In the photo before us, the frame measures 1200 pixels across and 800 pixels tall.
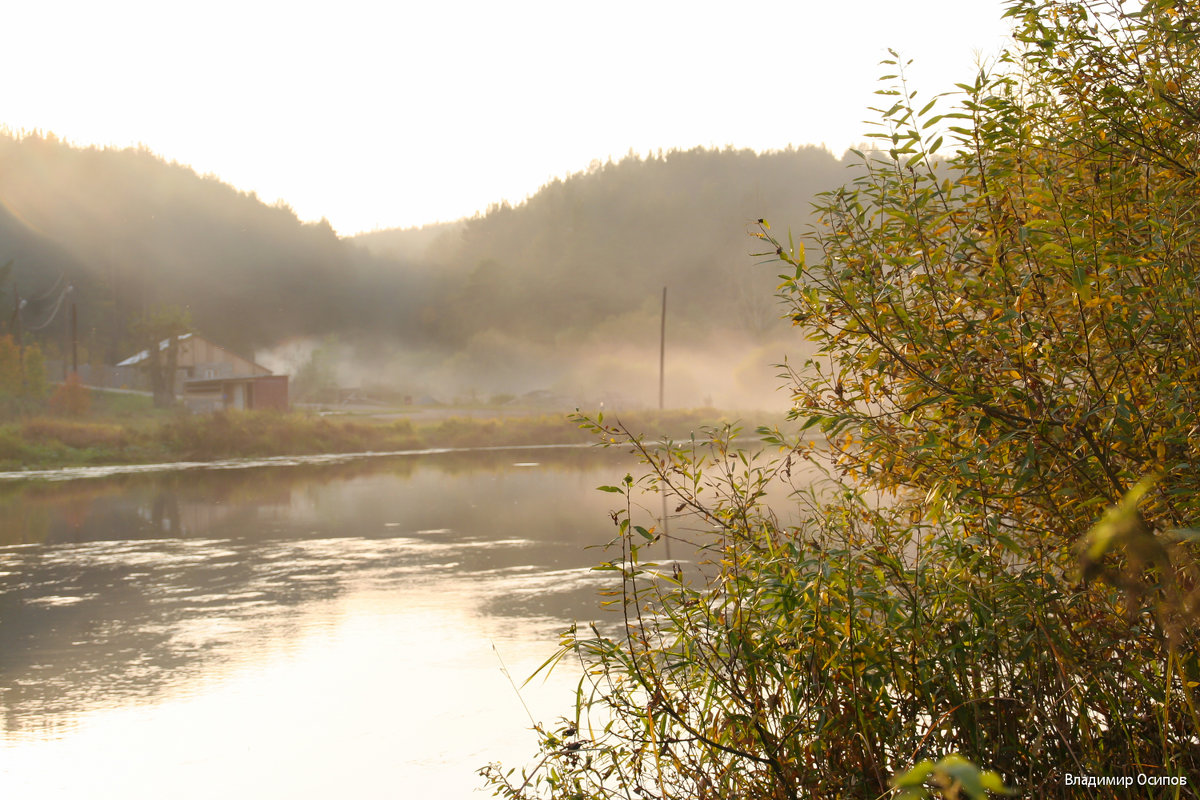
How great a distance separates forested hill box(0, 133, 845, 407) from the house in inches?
566

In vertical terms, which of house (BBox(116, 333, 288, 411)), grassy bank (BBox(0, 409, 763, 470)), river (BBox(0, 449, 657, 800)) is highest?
house (BBox(116, 333, 288, 411))

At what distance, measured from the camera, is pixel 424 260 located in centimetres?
12112

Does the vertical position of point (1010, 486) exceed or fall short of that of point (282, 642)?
it exceeds it

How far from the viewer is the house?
53.7 metres

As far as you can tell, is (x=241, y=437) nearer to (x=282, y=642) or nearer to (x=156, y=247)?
(x=282, y=642)

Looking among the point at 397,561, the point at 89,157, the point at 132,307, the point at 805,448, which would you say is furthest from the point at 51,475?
the point at 89,157

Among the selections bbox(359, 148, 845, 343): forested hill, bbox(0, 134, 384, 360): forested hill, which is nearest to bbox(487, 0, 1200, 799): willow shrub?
bbox(359, 148, 845, 343): forested hill

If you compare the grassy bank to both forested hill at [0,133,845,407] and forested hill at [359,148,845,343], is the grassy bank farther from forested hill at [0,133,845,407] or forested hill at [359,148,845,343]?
forested hill at [0,133,845,407]

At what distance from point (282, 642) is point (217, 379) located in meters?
51.4

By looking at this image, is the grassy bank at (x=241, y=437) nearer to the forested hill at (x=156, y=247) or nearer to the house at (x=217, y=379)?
the house at (x=217, y=379)

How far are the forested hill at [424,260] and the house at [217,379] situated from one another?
14369 mm

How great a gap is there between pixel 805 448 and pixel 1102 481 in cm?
149

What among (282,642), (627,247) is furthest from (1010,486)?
(627,247)

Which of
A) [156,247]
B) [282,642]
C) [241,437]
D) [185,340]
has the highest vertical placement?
[156,247]
